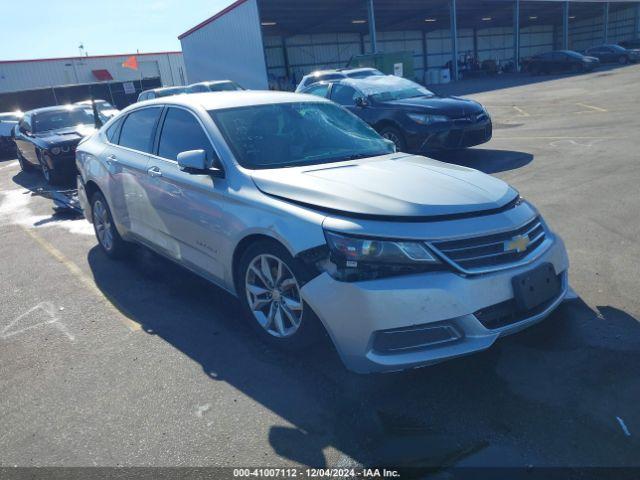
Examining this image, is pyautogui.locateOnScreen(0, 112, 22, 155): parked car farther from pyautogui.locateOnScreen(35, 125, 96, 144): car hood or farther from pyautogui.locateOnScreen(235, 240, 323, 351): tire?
pyautogui.locateOnScreen(235, 240, 323, 351): tire

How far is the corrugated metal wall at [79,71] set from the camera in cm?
4116

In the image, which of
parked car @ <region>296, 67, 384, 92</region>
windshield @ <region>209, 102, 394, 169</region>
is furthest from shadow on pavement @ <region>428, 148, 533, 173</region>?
parked car @ <region>296, 67, 384, 92</region>

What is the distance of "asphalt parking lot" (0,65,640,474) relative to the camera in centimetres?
271

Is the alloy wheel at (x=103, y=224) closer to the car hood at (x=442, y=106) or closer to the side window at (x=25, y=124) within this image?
the car hood at (x=442, y=106)

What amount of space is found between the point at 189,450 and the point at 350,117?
3236 millimetres

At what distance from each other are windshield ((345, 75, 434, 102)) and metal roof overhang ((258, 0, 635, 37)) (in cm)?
2220

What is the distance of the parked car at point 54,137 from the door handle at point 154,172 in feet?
23.1

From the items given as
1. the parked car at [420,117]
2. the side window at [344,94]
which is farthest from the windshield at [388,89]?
the side window at [344,94]

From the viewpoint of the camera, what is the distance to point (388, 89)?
10.5 metres

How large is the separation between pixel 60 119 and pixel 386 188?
37.3ft

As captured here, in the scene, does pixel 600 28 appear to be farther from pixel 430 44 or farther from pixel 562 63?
pixel 562 63

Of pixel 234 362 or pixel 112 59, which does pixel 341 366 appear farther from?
pixel 112 59

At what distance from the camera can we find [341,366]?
3480mm

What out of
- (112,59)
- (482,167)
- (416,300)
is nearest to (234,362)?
(416,300)
